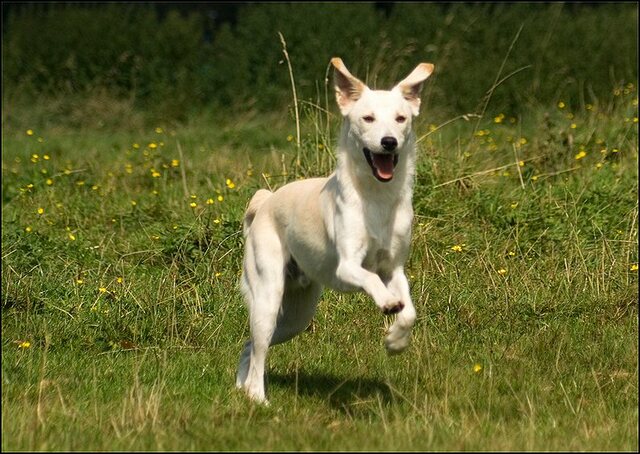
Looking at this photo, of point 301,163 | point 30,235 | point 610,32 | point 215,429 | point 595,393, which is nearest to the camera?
point 215,429

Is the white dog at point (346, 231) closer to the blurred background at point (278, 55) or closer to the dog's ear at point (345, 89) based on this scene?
the dog's ear at point (345, 89)

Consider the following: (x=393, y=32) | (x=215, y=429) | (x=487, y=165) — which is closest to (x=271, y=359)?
(x=215, y=429)

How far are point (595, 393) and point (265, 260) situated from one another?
175cm

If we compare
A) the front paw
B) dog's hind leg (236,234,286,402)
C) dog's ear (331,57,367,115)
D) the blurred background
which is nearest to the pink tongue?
dog's ear (331,57,367,115)

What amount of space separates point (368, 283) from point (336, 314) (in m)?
2.04

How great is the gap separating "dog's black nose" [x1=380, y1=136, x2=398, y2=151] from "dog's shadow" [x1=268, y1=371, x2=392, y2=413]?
3.65 ft

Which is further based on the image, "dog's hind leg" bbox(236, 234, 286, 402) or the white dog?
"dog's hind leg" bbox(236, 234, 286, 402)

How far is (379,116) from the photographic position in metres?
5.62

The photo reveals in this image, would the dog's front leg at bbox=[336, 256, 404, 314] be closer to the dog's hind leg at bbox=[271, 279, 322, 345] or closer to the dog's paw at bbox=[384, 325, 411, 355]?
the dog's paw at bbox=[384, 325, 411, 355]

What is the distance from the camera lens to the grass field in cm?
519

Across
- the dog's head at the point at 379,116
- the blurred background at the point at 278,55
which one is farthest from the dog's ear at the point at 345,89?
the blurred background at the point at 278,55

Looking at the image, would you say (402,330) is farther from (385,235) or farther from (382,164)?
(382,164)

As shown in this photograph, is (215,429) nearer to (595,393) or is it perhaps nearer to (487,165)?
(595,393)

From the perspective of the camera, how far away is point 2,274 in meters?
7.63
